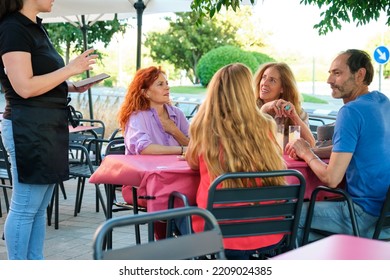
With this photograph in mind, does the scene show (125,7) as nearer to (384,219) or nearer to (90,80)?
(90,80)

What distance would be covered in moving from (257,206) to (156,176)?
55cm

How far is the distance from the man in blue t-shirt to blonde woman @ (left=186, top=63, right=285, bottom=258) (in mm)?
409

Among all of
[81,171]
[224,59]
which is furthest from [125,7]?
[224,59]

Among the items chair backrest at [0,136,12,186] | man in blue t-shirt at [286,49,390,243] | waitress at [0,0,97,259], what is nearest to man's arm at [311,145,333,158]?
man in blue t-shirt at [286,49,390,243]

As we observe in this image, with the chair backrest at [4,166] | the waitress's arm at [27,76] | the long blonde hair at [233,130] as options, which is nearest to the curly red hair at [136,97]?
the waitress's arm at [27,76]

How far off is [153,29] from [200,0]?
108ft

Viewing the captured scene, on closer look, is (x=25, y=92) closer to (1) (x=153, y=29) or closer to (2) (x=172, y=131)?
(2) (x=172, y=131)

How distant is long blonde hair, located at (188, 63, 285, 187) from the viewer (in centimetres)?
315

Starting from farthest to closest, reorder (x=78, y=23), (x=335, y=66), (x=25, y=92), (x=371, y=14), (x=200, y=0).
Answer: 1. (x=78, y=23)
2. (x=371, y=14)
3. (x=200, y=0)
4. (x=335, y=66)
5. (x=25, y=92)

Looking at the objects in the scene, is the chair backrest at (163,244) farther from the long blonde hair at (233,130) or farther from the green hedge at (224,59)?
the green hedge at (224,59)

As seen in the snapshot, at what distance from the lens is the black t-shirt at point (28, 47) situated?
10.9ft

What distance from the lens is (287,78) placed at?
4.93 m

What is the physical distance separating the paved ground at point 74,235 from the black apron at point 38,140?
3.35ft
